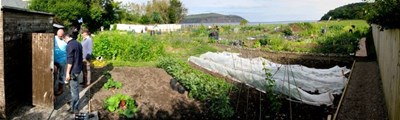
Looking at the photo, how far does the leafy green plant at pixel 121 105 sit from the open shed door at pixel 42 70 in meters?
0.95

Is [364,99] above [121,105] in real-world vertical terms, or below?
below

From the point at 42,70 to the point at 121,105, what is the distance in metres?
1.48

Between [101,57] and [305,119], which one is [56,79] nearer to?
[305,119]

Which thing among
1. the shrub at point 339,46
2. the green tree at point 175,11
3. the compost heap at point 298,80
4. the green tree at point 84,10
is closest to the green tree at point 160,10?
the green tree at point 175,11

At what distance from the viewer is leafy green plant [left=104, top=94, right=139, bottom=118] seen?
20.8ft

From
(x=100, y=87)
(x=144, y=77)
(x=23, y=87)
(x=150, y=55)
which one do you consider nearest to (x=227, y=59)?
(x=150, y=55)

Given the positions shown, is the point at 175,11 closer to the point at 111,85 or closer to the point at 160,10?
the point at 160,10

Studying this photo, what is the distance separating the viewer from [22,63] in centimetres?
634

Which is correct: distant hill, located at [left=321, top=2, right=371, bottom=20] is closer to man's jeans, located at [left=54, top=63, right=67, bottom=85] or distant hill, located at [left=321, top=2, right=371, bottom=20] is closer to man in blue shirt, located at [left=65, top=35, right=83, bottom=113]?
man in blue shirt, located at [left=65, top=35, right=83, bottom=113]

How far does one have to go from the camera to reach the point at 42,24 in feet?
24.9

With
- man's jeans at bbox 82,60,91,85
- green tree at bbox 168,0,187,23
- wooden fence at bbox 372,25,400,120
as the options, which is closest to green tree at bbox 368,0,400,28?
wooden fence at bbox 372,25,400,120

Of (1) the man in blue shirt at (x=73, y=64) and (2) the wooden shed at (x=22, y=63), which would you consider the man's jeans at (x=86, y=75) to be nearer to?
(2) the wooden shed at (x=22, y=63)

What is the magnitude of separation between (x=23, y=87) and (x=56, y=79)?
0.60 m

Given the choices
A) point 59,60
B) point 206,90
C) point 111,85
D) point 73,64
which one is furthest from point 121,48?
point 73,64
